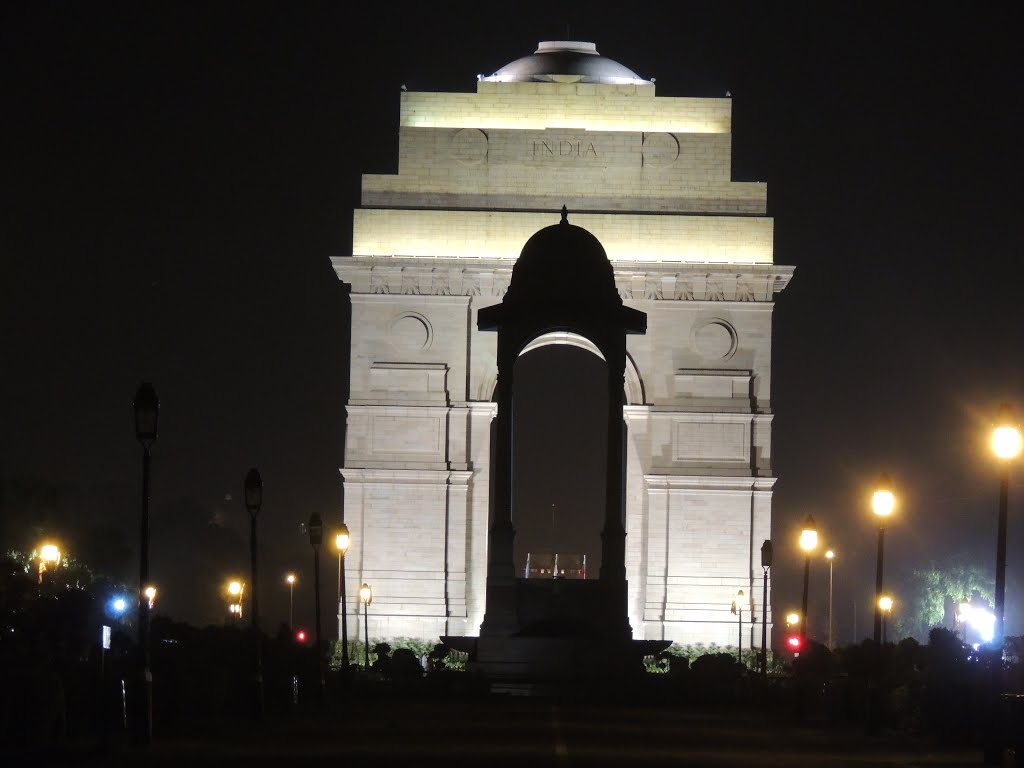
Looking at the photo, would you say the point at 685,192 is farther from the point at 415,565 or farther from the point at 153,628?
the point at 153,628

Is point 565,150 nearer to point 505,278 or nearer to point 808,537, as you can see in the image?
point 505,278

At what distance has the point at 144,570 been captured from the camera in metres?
30.2

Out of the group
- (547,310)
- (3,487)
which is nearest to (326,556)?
(3,487)

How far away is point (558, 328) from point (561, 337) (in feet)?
37.6

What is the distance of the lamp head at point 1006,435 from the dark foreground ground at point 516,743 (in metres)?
3.81

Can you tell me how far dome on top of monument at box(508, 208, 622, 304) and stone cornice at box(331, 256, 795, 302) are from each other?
1265cm

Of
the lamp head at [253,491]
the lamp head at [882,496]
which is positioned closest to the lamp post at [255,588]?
the lamp head at [253,491]

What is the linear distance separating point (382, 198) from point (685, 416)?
10.9 metres

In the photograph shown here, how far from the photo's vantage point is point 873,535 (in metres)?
111

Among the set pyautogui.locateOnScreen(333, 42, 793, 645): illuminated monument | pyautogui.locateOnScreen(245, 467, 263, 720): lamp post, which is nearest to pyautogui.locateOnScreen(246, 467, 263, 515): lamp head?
pyautogui.locateOnScreen(245, 467, 263, 720): lamp post

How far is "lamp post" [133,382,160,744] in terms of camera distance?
29797mm

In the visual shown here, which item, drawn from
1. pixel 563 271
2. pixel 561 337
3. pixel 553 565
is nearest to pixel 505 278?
pixel 561 337

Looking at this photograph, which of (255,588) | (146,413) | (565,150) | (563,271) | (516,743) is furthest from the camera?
(565,150)

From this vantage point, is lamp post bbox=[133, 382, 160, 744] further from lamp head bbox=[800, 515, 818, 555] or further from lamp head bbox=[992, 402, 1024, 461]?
lamp head bbox=[800, 515, 818, 555]
